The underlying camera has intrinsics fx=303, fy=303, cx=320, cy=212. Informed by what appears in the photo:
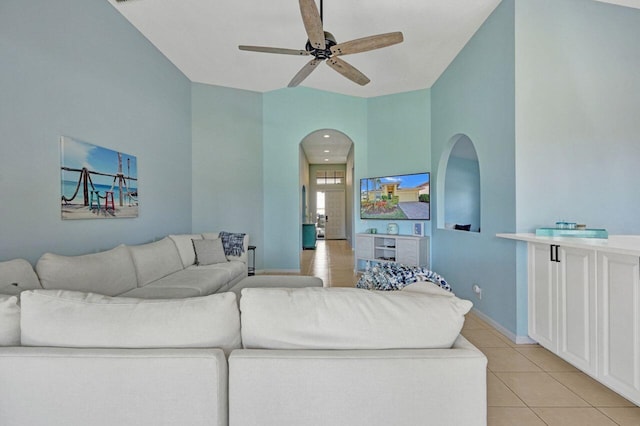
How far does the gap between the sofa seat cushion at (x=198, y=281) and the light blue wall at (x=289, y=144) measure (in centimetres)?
211

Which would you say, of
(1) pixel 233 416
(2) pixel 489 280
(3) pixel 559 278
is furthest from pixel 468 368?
(2) pixel 489 280

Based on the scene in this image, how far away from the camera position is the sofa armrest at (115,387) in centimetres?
99

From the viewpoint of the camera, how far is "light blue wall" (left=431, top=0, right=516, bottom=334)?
2.81 meters

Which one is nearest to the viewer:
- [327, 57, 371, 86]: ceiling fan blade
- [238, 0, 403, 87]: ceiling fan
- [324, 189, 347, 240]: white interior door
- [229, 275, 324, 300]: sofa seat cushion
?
[238, 0, 403, 87]: ceiling fan

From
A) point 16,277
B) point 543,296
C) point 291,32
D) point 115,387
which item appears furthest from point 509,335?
point 291,32

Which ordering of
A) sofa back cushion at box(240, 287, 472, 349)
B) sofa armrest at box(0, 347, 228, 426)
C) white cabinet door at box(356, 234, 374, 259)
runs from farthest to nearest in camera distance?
1. white cabinet door at box(356, 234, 374, 259)
2. sofa back cushion at box(240, 287, 472, 349)
3. sofa armrest at box(0, 347, 228, 426)

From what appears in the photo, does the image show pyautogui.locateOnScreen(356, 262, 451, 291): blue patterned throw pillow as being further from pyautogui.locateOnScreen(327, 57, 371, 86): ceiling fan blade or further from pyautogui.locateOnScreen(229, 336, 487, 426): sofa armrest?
pyautogui.locateOnScreen(327, 57, 371, 86): ceiling fan blade

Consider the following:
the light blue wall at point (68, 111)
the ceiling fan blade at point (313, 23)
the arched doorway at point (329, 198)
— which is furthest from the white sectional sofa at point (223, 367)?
the arched doorway at point (329, 198)

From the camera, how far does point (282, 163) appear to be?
18.6 ft

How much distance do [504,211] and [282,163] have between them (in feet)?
12.6

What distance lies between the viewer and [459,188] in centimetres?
507

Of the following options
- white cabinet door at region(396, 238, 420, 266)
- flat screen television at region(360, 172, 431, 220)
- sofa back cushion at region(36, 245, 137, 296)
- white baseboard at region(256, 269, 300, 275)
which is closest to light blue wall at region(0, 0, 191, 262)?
sofa back cushion at region(36, 245, 137, 296)

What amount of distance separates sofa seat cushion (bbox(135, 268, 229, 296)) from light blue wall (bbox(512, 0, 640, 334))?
2.92 meters

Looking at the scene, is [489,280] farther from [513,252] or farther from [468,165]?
[468,165]
